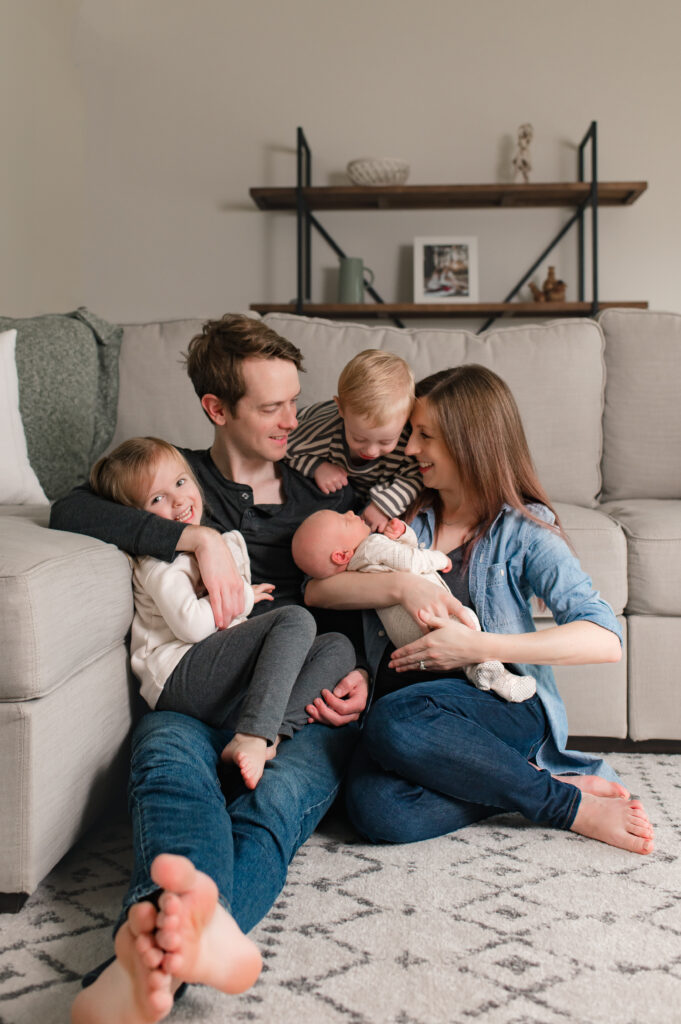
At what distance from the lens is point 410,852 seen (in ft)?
4.30

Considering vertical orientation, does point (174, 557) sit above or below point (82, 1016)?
above

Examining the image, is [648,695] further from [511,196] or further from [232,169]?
[232,169]

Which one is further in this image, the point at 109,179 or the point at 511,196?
the point at 109,179

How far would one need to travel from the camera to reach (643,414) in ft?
7.26

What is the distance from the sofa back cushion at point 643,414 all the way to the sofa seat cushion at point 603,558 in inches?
19.9

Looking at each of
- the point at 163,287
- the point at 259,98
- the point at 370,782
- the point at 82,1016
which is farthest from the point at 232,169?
the point at 82,1016

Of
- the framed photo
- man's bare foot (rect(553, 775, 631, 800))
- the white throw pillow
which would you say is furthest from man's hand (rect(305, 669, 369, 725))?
the framed photo

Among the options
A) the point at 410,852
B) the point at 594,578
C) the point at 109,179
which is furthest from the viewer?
the point at 109,179

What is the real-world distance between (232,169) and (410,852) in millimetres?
3558

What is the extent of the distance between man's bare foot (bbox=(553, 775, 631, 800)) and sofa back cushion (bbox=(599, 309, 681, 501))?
0.95 metres

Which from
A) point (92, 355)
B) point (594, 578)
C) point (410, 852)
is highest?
point (92, 355)

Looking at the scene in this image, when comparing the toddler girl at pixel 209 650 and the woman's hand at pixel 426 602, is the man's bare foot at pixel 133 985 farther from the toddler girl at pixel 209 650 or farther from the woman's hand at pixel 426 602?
the woman's hand at pixel 426 602

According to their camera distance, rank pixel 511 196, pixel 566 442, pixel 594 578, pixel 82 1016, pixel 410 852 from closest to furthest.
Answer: pixel 82 1016 → pixel 410 852 → pixel 594 578 → pixel 566 442 → pixel 511 196

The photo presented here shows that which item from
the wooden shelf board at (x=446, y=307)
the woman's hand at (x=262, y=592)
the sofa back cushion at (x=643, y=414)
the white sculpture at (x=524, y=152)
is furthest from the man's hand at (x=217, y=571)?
the white sculpture at (x=524, y=152)
